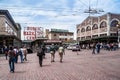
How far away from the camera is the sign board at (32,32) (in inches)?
2340

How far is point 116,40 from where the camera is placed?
2633 inches

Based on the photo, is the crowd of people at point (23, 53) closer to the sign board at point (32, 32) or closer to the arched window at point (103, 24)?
the sign board at point (32, 32)

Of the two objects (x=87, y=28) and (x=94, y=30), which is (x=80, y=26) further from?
(x=94, y=30)

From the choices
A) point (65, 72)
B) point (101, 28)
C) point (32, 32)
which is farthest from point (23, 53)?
point (101, 28)

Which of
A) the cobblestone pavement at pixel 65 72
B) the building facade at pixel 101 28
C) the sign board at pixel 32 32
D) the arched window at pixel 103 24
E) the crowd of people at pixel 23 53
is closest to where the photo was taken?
the cobblestone pavement at pixel 65 72

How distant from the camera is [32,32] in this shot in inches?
2389

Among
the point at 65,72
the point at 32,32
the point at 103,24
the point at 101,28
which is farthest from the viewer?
the point at 101,28

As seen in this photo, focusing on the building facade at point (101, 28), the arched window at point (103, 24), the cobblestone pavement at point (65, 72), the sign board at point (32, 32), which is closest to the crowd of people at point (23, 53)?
the cobblestone pavement at point (65, 72)

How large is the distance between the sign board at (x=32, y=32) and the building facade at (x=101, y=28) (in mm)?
16586

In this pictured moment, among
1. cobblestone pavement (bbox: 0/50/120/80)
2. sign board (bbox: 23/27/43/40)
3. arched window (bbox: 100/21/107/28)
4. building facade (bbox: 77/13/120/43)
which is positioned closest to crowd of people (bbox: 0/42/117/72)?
cobblestone pavement (bbox: 0/50/120/80)

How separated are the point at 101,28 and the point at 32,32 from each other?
25491mm

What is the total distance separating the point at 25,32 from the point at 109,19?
25827 millimetres

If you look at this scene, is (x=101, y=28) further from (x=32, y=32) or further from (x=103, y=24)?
(x=32, y=32)

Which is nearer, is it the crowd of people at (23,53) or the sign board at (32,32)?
the crowd of people at (23,53)
